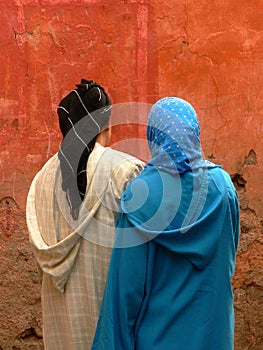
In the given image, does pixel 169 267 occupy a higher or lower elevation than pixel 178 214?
lower

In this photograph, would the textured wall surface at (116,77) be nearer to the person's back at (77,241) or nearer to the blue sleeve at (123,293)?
the person's back at (77,241)

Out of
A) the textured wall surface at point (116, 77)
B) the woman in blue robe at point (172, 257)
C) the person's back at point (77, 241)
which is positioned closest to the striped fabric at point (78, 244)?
the person's back at point (77, 241)

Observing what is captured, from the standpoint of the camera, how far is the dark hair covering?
3.31m

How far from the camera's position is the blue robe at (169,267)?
300 cm

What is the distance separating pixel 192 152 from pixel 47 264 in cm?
79

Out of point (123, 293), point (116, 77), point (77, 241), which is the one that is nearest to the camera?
point (123, 293)

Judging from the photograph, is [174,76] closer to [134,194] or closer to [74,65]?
[74,65]

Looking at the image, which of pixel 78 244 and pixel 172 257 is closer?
pixel 172 257

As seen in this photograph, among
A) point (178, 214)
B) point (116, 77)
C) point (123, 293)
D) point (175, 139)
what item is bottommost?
point (123, 293)

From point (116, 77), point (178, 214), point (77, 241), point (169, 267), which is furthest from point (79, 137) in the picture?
point (116, 77)

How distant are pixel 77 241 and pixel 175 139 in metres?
0.62

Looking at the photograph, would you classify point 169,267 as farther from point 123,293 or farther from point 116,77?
point 116,77

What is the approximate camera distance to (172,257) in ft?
9.89

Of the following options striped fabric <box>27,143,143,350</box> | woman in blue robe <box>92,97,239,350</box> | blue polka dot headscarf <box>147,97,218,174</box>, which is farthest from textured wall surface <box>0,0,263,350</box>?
woman in blue robe <box>92,97,239,350</box>
